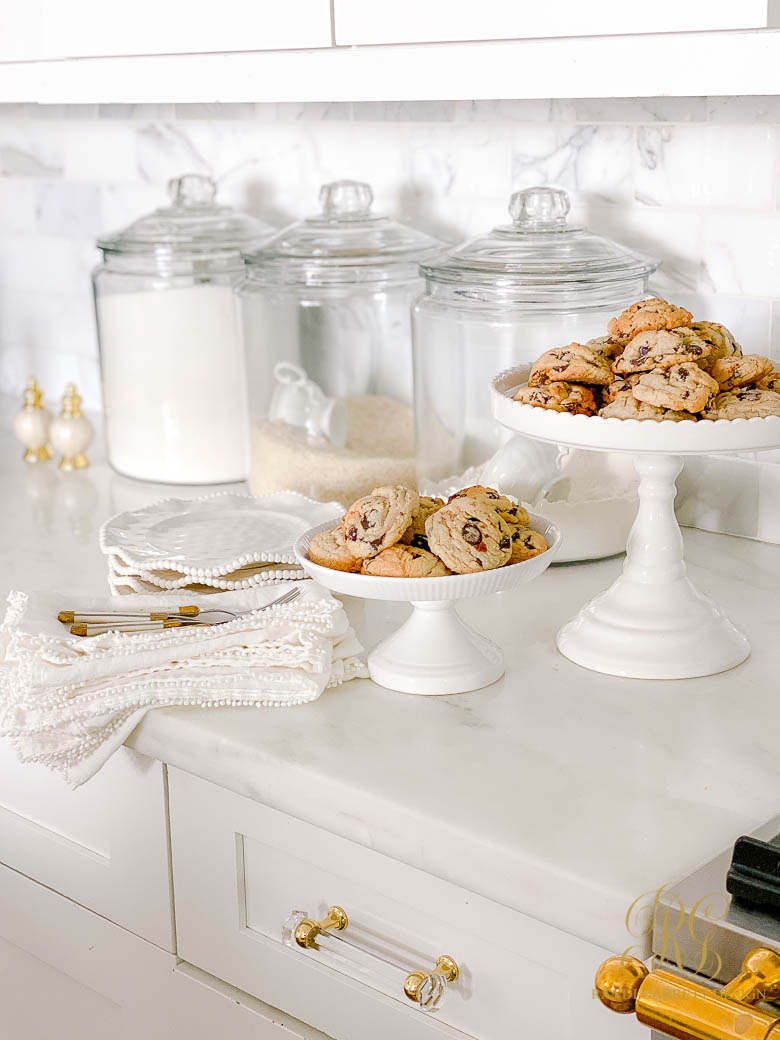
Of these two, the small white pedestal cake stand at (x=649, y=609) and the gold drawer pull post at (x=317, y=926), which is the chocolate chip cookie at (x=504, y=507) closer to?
the small white pedestal cake stand at (x=649, y=609)

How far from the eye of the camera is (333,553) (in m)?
0.97

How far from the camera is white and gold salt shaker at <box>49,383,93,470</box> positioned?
173cm

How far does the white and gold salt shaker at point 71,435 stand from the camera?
1.73 metres

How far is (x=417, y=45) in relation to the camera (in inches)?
44.2

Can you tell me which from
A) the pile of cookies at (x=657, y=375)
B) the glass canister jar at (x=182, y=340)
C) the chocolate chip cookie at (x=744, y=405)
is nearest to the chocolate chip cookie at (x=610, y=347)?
the pile of cookies at (x=657, y=375)

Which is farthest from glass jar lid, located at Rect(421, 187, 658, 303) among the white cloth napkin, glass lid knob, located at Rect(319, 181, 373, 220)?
the white cloth napkin

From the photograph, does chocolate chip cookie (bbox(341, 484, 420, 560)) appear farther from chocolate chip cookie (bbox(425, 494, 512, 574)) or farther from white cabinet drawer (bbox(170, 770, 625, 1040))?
white cabinet drawer (bbox(170, 770, 625, 1040))

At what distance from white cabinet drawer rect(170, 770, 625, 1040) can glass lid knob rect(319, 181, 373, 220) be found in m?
0.76

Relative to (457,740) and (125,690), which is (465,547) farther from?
(125,690)

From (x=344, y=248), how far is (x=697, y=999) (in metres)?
1.01

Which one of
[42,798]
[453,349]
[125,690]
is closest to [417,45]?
[453,349]

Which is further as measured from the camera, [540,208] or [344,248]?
[344,248]
